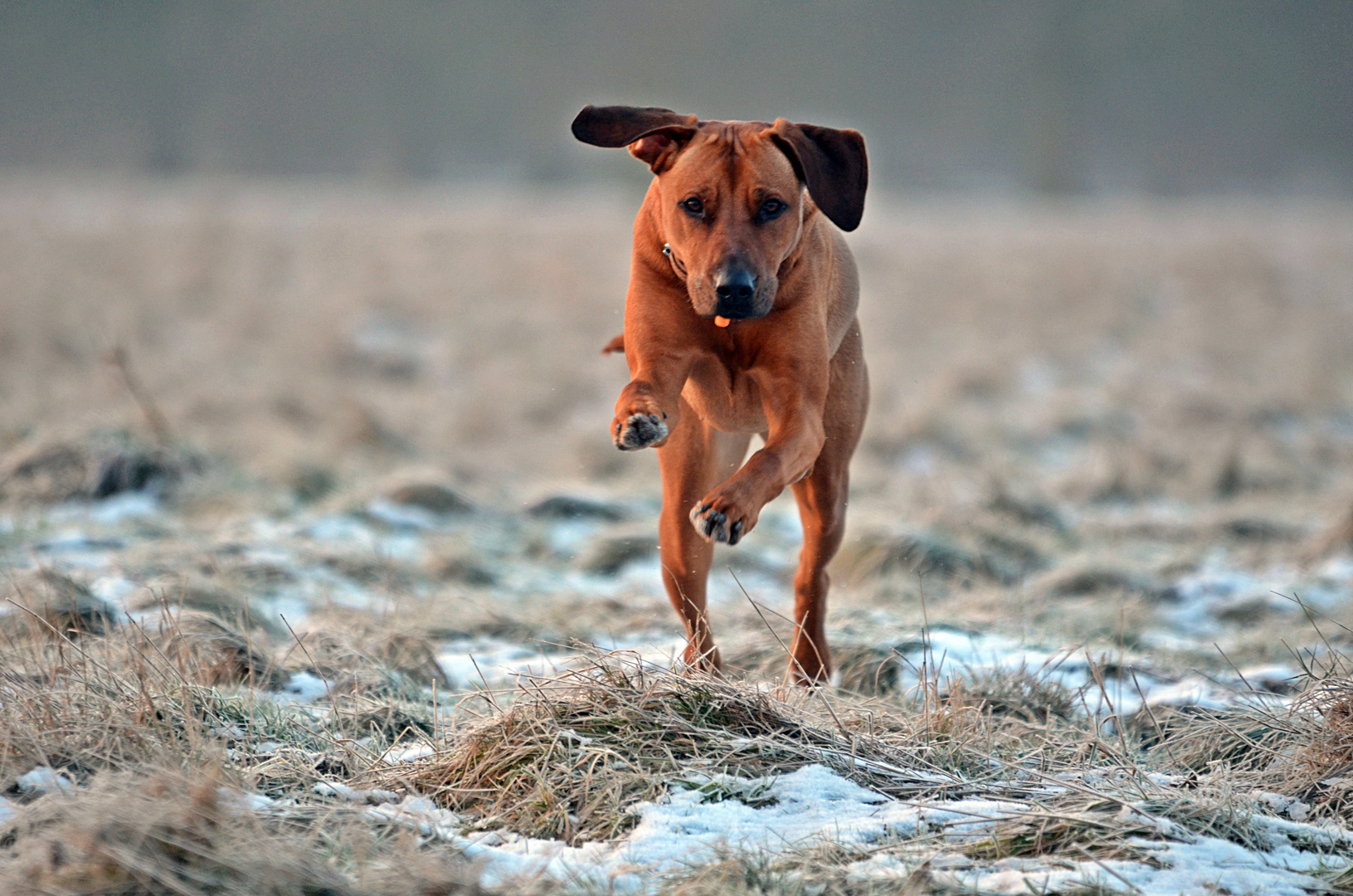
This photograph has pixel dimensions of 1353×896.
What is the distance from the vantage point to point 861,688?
416 cm

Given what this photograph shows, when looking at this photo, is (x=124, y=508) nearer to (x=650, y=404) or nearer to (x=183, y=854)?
(x=650, y=404)

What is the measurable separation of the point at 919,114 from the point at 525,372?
50456 mm

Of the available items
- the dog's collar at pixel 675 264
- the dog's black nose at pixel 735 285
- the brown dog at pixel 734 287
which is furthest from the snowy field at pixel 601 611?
the dog's collar at pixel 675 264

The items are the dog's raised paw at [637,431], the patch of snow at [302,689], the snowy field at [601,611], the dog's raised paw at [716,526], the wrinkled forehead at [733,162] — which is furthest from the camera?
the patch of snow at [302,689]

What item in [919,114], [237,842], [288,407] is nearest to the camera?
[237,842]

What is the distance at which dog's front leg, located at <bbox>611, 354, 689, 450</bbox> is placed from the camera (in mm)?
Result: 3004

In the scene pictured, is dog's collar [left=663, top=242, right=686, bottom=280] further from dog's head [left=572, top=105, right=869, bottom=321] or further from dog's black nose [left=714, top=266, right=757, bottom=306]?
dog's black nose [left=714, top=266, right=757, bottom=306]

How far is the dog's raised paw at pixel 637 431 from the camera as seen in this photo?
3.00 metres

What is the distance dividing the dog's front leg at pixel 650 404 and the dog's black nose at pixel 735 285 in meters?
0.31

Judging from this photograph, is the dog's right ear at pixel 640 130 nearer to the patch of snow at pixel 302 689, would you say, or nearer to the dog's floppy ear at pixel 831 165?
the dog's floppy ear at pixel 831 165

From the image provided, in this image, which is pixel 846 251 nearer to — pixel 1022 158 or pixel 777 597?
pixel 777 597

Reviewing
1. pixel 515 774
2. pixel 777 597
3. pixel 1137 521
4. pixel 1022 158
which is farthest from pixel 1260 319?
pixel 1022 158

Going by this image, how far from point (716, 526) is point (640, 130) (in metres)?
1.25

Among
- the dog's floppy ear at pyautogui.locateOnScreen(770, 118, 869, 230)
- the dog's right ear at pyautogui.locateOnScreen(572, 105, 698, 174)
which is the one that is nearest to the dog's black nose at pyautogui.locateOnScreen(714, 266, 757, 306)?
the dog's floppy ear at pyautogui.locateOnScreen(770, 118, 869, 230)
